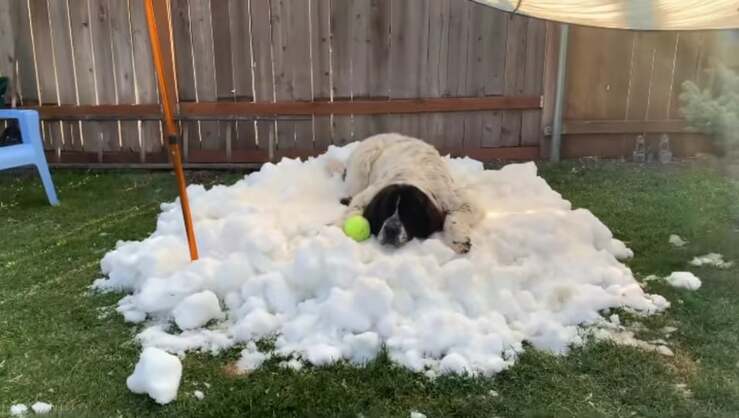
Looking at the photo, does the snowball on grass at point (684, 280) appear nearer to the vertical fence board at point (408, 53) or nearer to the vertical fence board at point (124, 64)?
the vertical fence board at point (408, 53)

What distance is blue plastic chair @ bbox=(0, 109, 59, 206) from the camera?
455 cm

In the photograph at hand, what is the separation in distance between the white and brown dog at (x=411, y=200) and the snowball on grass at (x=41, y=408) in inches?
63.8

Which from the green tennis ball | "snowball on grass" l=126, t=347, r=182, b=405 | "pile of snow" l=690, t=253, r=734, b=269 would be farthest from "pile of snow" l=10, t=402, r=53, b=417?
"pile of snow" l=690, t=253, r=734, b=269

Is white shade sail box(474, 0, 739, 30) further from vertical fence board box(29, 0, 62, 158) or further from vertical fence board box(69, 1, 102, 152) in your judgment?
vertical fence board box(29, 0, 62, 158)

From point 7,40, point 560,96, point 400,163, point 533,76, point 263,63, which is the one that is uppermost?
point 7,40

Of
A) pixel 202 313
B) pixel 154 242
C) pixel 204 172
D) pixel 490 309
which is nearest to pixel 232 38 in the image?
pixel 204 172

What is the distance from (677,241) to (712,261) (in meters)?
0.32

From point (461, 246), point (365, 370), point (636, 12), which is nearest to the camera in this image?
point (365, 370)

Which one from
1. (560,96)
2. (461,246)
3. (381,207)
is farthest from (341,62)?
(461,246)

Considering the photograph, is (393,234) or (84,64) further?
(84,64)

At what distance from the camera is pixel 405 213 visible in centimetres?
330

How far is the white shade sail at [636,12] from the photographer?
2.97 metres

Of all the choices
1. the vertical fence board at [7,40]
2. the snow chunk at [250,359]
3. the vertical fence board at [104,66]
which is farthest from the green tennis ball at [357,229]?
the vertical fence board at [7,40]

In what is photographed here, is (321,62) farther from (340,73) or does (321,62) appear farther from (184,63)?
(184,63)
